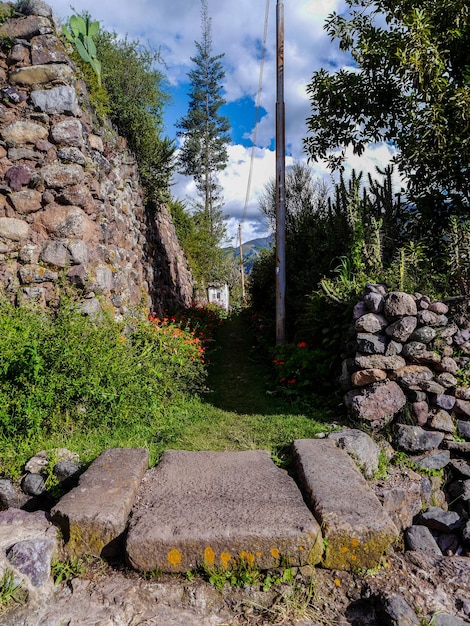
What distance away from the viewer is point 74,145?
16.4 ft

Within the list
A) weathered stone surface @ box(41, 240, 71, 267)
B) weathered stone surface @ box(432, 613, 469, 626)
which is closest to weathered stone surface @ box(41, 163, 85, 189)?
weathered stone surface @ box(41, 240, 71, 267)

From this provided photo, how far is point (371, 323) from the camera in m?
4.02

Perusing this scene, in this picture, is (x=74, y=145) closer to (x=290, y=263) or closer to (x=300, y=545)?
(x=290, y=263)

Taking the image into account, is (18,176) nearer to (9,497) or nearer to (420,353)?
(9,497)

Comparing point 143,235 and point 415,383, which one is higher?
point 143,235

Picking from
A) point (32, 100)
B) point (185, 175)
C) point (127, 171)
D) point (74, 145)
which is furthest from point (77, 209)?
point (185, 175)

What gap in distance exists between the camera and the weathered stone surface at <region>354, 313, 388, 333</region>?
13.2 ft

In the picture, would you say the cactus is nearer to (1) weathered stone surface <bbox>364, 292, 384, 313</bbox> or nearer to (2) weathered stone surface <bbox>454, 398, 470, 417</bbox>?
(1) weathered stone surface <bbox>364, 292, 384, 313</bbox>

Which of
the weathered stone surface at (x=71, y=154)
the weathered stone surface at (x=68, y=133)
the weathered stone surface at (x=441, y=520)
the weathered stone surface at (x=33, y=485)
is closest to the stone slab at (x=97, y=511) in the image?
the weathered stone surface at (x=33, y=485)

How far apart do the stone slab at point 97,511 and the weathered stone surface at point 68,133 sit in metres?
3.90

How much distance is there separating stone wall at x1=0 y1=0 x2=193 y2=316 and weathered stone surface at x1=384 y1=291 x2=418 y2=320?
3074 mm

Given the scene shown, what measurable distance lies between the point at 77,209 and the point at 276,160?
2999 mm

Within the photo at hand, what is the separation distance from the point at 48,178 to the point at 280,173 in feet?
10.5

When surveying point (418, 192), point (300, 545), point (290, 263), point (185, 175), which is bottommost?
point (300, 545)
